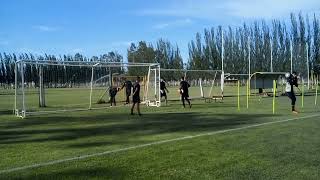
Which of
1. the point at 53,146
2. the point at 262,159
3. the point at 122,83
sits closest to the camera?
the point at 262,159

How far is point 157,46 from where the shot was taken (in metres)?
112

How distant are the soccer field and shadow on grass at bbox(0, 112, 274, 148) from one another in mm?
29

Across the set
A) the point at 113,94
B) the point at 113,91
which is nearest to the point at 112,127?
the point at 113,94

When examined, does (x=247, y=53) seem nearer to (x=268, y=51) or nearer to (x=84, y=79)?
(x=268, y=51)

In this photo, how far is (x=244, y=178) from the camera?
31.6 feet

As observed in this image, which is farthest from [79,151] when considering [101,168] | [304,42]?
[304,42]

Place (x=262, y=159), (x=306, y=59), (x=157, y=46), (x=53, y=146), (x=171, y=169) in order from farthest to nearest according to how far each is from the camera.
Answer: (x=157, y=46), (x=306, y=59), (x=53, y=146), (x=262, y=159), (x=171, y=169)

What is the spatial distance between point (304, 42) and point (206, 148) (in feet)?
227

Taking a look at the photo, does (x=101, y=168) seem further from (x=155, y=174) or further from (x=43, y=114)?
(x=43, y=114)

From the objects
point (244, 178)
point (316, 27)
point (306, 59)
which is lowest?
point (244, 178)

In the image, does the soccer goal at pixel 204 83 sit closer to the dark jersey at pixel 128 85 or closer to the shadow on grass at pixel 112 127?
the dark jersey at pixel 128 85

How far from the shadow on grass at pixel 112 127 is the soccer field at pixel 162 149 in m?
0.03

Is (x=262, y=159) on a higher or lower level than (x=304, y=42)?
lower

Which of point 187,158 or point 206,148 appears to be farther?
point 206,148
